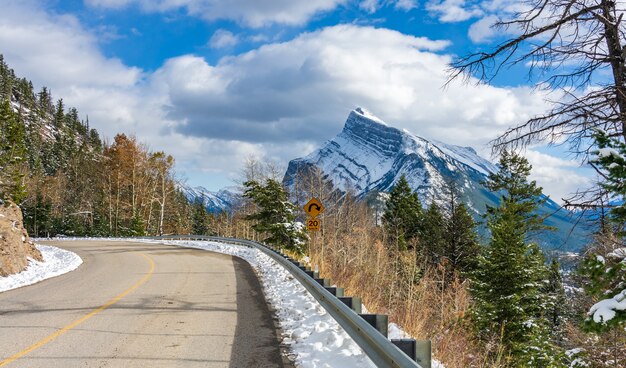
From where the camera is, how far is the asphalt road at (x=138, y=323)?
231 inches

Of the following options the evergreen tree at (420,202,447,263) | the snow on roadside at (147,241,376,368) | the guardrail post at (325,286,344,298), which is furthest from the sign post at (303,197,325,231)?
the evergreen tree at (420,202,447,263)

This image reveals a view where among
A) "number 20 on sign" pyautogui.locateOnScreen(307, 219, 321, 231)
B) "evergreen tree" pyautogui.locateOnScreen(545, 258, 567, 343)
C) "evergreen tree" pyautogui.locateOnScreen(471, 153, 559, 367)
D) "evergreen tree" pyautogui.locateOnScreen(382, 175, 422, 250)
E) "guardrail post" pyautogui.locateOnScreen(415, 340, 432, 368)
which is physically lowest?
"evergreen tree" pyautogui.locateOnScreen(545, 258, 567, 343)

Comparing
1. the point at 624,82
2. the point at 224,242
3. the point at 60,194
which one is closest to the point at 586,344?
the point at 624,82

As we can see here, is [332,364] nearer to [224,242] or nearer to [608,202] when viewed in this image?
[608,202]

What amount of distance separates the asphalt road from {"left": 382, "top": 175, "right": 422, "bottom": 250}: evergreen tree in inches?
Result: 1379

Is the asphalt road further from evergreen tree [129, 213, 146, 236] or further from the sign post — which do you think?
evergreen tree [129, 213, 146, 236]

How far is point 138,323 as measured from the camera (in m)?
7.89

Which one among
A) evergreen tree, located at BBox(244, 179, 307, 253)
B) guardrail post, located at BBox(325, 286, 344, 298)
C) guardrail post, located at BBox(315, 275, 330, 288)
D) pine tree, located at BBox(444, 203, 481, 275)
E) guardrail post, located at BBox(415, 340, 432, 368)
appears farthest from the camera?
pine tree, located at BBox(444, 203, 481, 275)

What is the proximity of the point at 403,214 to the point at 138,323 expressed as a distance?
137 ft

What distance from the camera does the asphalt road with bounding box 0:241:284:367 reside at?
5.86 meters

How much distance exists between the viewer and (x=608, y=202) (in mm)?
5660

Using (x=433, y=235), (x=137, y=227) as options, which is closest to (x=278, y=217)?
(x=137, y=227)

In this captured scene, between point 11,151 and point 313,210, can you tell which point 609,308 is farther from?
point 11,151

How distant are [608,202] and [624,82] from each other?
1515mm
